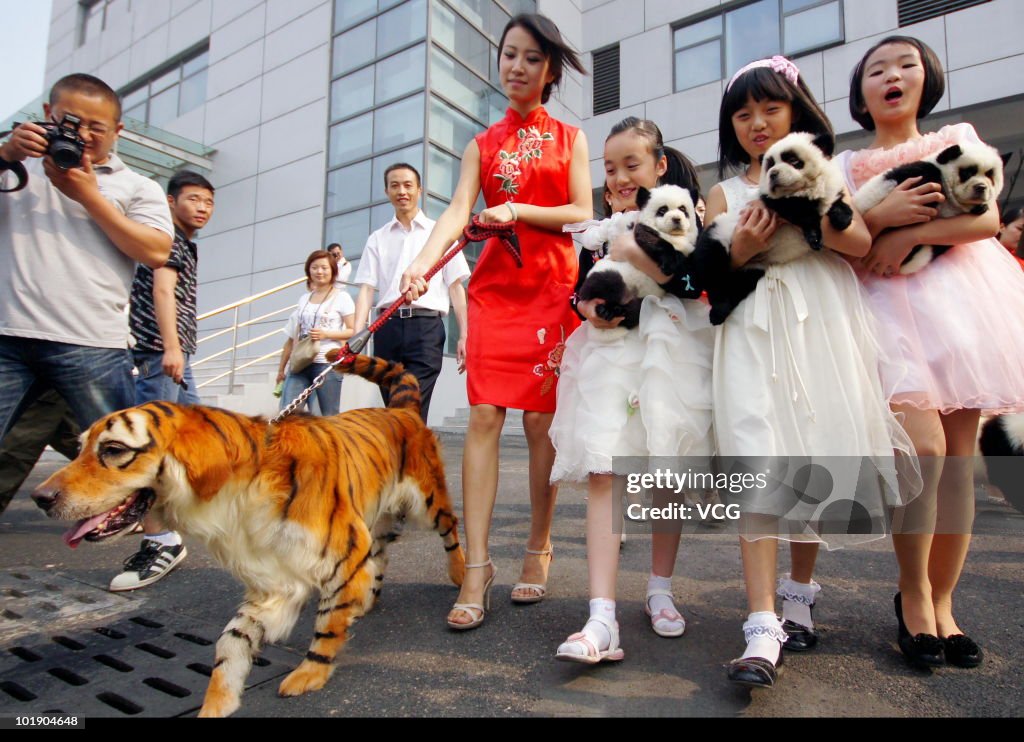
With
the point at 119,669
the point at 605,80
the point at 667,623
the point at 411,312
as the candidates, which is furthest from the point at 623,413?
the point at 605,80

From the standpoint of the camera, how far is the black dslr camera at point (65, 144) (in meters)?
2.24

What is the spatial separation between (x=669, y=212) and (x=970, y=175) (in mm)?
907

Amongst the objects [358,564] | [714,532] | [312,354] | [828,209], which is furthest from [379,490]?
[312,354]

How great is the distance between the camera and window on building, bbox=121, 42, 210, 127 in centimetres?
1573

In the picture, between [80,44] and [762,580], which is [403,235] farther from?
[80,44]

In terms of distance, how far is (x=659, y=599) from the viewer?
230cm

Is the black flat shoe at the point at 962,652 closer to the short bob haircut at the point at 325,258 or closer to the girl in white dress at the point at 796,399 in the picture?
the girl in white dress at the point at 796,399

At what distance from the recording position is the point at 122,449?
1.74 metres

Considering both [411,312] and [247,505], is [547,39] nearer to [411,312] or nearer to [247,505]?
[411,312]

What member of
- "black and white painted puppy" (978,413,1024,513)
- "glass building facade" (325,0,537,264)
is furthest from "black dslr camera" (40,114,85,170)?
"glass building facade" (325,0,537,264)

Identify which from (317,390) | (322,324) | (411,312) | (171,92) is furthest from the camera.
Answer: (171,92)

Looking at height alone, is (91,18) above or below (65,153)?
above

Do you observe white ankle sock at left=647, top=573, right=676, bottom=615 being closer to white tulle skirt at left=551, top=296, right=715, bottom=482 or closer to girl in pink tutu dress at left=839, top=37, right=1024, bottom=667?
white tulle skirt at left=551, top=296, right=715, bottom=482

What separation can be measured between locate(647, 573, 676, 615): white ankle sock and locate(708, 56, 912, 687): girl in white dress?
0.41m
